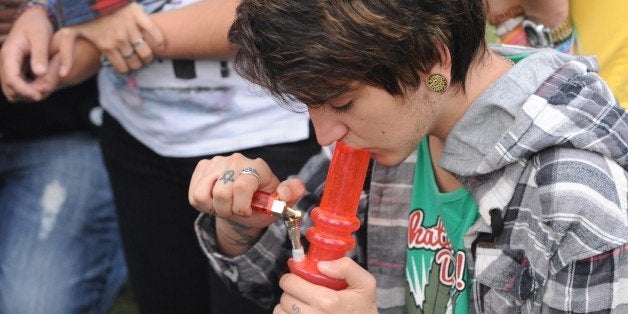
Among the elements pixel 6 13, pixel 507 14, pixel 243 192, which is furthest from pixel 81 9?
pixel 507 14

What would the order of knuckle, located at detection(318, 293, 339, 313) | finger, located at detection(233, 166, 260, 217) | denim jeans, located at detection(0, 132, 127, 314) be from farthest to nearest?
denim jeans, located at detection(0, 132, 127, 314)
finger, located at detection(233, 166, 260, 217)
knuckle, located at detection(318, 293, 339, 313)

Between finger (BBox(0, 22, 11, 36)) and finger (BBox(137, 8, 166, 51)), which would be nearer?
finger (BBox(137, 8, 166, 51))

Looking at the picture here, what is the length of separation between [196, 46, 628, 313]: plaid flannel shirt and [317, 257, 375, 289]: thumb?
22 cm

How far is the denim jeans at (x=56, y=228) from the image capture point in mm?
2445

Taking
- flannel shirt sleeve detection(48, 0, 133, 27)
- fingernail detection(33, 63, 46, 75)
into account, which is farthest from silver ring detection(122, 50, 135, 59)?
fingernail detection(33, 63, 46, 75)

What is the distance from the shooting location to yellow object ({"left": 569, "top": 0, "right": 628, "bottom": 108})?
79.7 inches

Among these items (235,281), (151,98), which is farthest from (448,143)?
(151,98)

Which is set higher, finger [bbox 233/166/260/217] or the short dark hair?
the short dark hair

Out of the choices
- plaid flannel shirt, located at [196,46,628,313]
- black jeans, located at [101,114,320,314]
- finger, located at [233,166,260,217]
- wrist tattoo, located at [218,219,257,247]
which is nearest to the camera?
plaid flannel shirt, located at [196,46,628,313]

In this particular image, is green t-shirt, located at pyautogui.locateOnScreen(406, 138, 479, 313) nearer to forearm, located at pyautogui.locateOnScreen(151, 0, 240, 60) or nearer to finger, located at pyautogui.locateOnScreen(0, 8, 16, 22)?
forearm, located at pyautogui.locateOnScreen(151, 0, 240, 60)

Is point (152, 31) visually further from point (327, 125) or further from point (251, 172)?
point (327, 125)

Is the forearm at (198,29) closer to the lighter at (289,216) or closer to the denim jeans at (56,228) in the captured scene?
the lighter at (289,216)

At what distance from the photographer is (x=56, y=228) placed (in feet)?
8.32

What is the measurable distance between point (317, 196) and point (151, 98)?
1.79 feet
